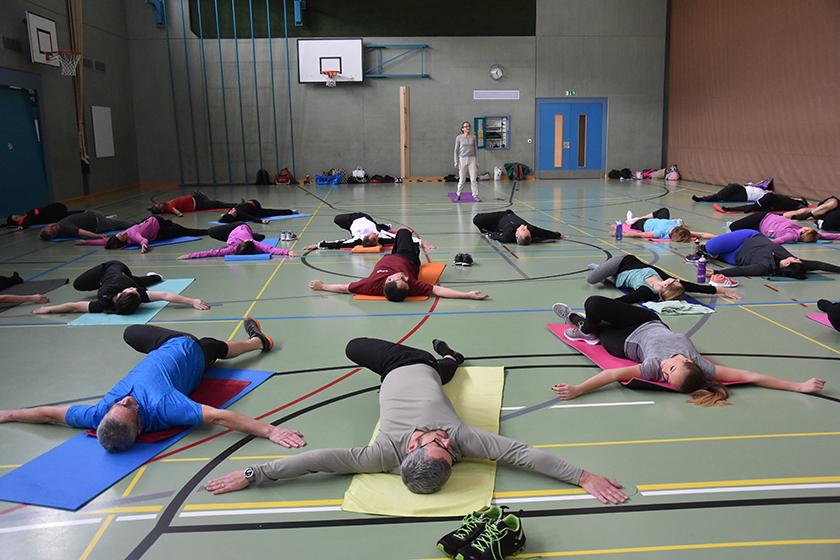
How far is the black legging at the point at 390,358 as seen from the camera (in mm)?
4480

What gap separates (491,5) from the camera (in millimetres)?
22266

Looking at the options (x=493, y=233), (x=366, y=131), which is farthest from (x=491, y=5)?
(x=493, y=233)

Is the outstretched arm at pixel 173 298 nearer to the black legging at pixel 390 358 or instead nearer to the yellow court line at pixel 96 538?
the black legging at pixel 390 358

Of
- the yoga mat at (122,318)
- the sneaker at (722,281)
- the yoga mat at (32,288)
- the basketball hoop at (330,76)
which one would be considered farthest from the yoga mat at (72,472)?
the basketball hoop at (330,76)

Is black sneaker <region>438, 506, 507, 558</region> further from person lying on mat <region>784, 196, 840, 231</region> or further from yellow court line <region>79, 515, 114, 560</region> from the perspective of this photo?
person lying on mat <region>784, 196, 840, 231</region>

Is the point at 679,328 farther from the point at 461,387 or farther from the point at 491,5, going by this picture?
the point at 491,5

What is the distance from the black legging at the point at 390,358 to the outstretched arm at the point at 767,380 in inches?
83.9

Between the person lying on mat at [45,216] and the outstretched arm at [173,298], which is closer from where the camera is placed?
the outstretched arm at [173,298]

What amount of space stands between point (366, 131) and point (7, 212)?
12.3 metres

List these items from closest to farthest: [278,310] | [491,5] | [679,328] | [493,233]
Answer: [679,328]
[278,310]
[493,233]
[491,5]

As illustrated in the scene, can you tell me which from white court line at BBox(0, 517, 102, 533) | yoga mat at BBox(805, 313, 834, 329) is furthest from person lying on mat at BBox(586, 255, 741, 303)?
white court line at BBox(0, 517, 102, 533)

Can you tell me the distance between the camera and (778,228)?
32.4ft

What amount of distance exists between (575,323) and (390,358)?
7.84 feet

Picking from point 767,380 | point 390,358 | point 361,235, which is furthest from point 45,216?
point 767,380
